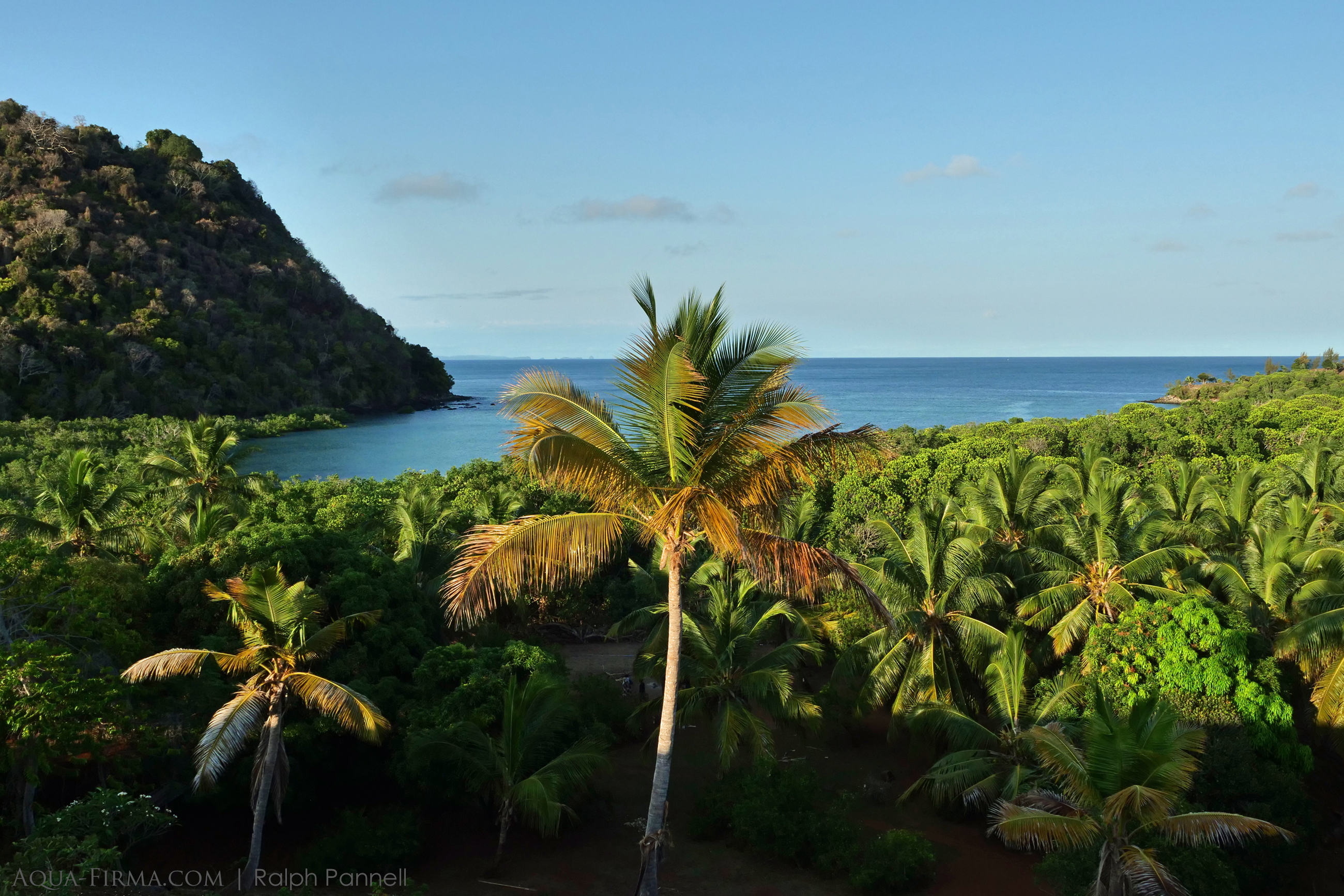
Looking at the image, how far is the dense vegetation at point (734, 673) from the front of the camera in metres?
9.65

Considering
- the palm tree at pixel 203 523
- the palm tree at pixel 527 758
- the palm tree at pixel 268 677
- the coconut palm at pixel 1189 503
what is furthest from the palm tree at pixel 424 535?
the coconut palm at pixel 1189 503

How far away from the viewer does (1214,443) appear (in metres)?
39.9

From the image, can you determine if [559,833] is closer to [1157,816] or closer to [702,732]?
[702,732]

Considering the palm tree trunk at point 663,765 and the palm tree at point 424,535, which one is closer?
the palm tree trunk at point 663,765

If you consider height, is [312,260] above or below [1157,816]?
above

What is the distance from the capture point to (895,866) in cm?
1325

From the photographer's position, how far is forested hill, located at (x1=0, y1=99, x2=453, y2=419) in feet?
215

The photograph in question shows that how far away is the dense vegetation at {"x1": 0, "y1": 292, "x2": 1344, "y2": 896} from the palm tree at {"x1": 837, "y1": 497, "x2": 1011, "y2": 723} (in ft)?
0.23

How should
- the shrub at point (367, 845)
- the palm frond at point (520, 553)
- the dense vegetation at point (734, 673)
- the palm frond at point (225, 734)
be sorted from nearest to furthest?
the palm frond at point (520, 553), the dense vegetation at point (734, 673), the palm frond at point (225, 734), the shrub at point (367, 845)

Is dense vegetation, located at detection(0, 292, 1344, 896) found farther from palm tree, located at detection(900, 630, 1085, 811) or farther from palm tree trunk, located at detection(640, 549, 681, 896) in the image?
palm tree trunk, located at detection(640, 549, 681, 896)

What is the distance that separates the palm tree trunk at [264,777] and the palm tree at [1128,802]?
31.2ft

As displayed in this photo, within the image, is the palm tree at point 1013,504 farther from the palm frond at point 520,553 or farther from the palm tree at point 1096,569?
the palm frond at point 520,553

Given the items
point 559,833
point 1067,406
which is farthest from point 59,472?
point 1067,406

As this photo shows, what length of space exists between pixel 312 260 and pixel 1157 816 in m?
126
